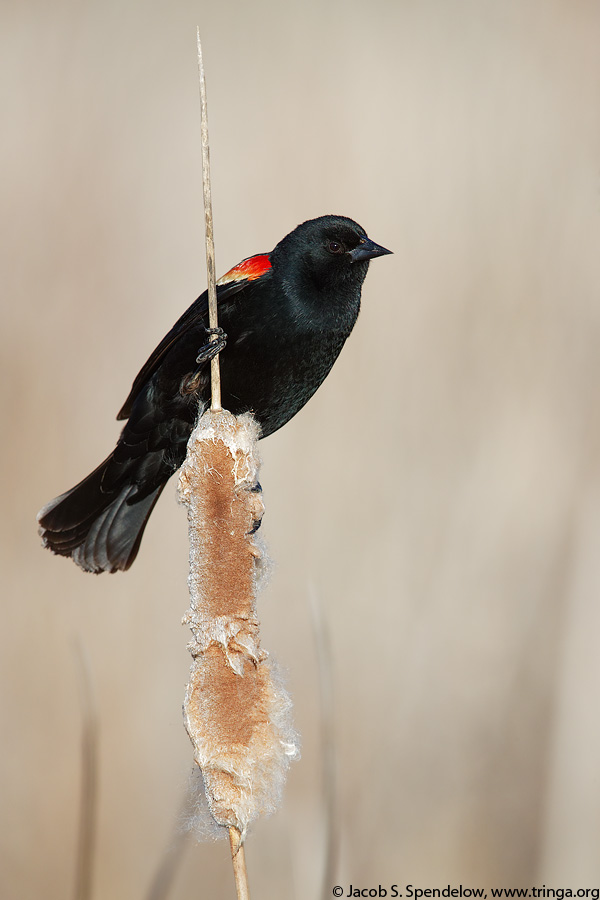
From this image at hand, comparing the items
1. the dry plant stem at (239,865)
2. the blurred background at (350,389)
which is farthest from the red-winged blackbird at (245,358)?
the dry plant stem at (239,865)

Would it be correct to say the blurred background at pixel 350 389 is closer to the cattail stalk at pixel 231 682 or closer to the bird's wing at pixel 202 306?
the bird's wing at pixel 202 306

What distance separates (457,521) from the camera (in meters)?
2.58

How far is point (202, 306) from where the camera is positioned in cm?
206

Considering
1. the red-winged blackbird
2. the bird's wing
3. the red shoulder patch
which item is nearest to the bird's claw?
the red-winged blackbird

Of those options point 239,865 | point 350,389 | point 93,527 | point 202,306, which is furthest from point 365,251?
point 239,865

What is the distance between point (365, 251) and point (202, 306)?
0.43m

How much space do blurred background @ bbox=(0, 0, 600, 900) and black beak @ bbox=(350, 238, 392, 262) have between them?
2.07 ft

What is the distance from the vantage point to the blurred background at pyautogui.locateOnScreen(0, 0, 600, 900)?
2467mm

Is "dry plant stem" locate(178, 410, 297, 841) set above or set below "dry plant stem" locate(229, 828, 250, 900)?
above

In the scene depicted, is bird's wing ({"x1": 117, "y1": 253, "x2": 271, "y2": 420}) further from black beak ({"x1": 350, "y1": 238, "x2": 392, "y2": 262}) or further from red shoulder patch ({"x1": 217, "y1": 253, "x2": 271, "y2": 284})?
black beak ({"x1": 350, "y1": 238, "x2": 392, "y2": 262})

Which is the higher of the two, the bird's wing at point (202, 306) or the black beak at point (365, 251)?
the black beak at point (365, 251)

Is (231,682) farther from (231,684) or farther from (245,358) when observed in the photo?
(245,358)

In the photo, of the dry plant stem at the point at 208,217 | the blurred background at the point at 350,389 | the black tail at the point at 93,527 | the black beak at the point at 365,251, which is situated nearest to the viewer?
the dry plant stem at the point at 208,217

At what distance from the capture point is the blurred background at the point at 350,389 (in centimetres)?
247
